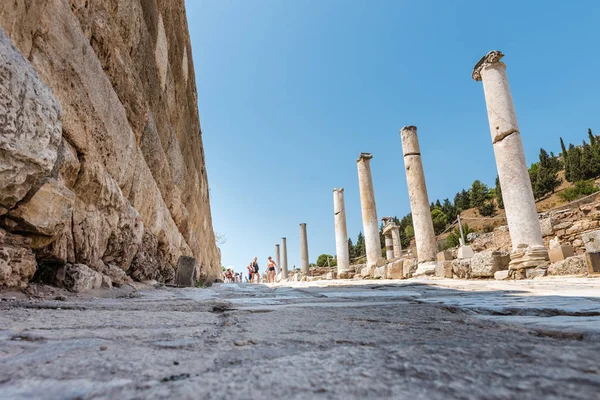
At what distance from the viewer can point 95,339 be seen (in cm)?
113

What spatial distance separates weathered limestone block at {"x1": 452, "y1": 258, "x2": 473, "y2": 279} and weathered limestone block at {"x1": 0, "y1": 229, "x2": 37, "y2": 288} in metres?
8.13

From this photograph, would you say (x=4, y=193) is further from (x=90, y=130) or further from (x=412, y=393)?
(x=412, y=393)

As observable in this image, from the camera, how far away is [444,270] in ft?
30.0

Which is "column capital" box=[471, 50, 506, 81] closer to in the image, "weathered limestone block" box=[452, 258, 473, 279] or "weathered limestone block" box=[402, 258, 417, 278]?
"weathered limestone block" box=[452, 258, 473, 279]

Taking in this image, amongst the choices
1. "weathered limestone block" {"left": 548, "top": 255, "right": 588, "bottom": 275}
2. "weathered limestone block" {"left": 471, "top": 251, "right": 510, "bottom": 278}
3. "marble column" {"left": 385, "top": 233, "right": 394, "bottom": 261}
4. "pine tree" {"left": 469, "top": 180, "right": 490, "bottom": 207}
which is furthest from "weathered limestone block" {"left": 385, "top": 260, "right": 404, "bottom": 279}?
"pine tree" {"left": 469, "top": 180, "right": 490, "bottom": 207}

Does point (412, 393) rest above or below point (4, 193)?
below

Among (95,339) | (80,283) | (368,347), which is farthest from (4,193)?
(368,347)

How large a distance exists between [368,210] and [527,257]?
8083 millimetres

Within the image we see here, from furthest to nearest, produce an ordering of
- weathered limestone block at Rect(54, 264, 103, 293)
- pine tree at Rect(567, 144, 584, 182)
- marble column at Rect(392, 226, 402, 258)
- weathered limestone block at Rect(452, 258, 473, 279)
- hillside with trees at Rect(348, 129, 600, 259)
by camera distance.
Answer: pine tree at Rect(567, 144, 584, 182)
hillside with trees at Rect(348, 129, 600, 259)
marble column at Rect(392, 226, 402, 258)
weathered limestone block at Rect(452, 258, 473, 279)
weathered limestone block at Rect(54, 264, 103, 293)

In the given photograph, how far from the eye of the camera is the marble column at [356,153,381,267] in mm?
14664

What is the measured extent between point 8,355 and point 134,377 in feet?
1.42

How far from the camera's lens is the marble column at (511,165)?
24.9ft

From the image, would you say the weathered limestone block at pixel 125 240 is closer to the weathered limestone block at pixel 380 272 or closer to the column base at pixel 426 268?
the column base at pixel 426 268

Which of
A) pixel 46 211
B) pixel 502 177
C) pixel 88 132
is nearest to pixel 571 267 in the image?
pixel 502 177
